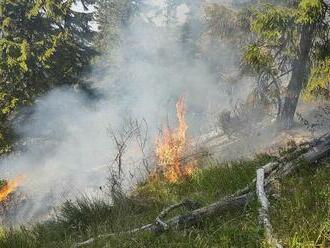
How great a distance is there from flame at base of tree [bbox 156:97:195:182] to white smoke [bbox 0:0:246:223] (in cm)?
52

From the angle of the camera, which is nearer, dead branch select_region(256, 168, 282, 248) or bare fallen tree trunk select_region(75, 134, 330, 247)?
dead branch select_region(256, 168, 282, 248)

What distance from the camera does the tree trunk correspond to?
12242 millimetres

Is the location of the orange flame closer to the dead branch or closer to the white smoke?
the white smoke

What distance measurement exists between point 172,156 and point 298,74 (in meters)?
5.35

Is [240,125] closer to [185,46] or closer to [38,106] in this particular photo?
[38,106]

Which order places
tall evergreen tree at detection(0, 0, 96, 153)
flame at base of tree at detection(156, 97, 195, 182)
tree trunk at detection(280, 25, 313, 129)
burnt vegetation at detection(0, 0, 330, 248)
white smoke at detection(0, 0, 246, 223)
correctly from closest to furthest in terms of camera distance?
1. burnt vegetation at detection(0, 0, 330, 248)
2. flame at base of tree at detection(156, 97, 195, 182)
3. tree trunk at detection(280, 25, 313, 129)
4. white smoke at detection(0, 0, 246, 223)
5. tall evergreen tree at detection(0, 0, 96, 153)

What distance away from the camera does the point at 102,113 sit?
20812mm

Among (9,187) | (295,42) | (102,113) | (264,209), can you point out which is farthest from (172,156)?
(102,113)

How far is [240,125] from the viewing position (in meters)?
15.7

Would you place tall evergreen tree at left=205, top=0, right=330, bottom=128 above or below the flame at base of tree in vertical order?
above

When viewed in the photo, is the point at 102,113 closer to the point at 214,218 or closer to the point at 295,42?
the point at 295,42

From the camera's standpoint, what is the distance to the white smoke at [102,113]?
50.8ft

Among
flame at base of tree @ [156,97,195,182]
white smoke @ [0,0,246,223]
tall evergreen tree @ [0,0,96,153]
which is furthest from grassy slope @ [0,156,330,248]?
tall evergreen tree @ [0,0,96,153]

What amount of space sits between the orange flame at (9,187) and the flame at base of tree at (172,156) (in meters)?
6.95
